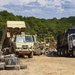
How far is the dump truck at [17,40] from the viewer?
3066 cm

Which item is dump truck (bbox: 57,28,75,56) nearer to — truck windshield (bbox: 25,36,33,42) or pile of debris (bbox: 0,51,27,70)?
truck windshield (bbox: 25,36,33,42)

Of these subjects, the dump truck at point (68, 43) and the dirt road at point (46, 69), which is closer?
the dirt road at point (46, 69)

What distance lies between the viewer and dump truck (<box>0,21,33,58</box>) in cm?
3066

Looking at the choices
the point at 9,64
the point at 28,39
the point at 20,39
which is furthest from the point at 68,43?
the point at 9,64

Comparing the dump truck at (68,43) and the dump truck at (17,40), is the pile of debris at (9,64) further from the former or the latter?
the dump truck at (68,43)

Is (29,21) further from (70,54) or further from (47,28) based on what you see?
(70,54)

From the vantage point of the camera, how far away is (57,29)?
12850 cm

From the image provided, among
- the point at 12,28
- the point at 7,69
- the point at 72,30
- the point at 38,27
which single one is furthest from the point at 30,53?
the point at 38,27

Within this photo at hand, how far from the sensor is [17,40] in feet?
102

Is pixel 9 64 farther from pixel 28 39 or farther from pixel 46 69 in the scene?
pixel 28 39

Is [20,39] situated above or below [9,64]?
above

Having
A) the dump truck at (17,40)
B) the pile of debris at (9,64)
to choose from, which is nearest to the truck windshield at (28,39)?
the dump truck at (17,40)

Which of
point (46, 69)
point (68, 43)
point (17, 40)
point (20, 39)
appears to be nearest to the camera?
point (46, 69)

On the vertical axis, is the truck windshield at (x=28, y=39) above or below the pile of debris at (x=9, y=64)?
above
